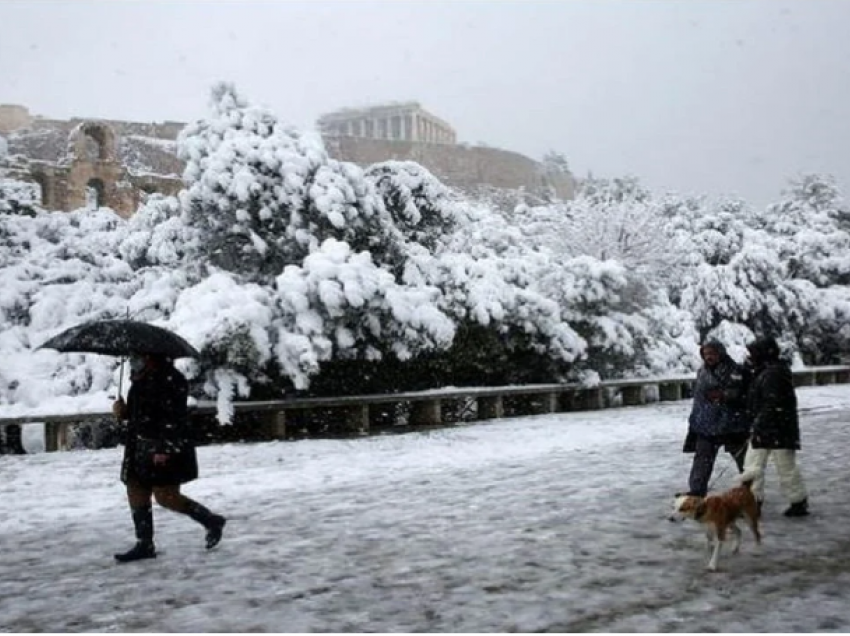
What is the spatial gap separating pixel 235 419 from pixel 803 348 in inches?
875

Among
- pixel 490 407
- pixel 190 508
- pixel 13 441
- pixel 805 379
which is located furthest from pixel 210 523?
pixel 805 379

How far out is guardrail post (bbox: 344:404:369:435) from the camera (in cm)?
1515

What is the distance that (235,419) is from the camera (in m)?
14.9

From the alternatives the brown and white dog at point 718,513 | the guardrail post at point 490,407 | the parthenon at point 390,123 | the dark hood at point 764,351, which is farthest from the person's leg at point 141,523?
the parthenon at point 390,123

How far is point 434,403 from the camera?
1600 cm

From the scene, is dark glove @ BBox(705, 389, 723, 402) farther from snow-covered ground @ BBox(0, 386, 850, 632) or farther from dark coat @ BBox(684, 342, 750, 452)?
snow-covered ground @ BBox(0, 386, 850, 632)

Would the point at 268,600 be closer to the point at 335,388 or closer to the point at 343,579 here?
the point at 343,579

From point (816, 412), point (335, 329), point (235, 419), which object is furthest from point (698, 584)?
point (816, 412)

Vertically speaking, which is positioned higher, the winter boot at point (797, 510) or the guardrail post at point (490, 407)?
the guardrail post at point (490, 407)

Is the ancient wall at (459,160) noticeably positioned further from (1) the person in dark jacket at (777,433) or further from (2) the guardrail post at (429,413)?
(1) the person in dark jacket at (777,433)

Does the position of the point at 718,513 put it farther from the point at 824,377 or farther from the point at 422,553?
the point at 824,377

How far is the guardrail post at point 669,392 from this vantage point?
21.3 meters

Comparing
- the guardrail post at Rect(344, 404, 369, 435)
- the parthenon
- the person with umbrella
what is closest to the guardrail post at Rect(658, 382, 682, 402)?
the guardrail post at Rect(344, 404, 369, 435)

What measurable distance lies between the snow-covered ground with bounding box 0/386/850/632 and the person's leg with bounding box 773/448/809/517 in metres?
0.14
